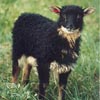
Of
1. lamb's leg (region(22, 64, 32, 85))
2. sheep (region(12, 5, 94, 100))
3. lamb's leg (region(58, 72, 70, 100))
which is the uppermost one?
sheep (region(12, 5, 94, 100))

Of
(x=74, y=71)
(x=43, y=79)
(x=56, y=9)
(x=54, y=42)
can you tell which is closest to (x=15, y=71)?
(x=43, y=79)

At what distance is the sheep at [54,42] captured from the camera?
859cm

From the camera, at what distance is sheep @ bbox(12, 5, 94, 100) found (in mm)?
8587

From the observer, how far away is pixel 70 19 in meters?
8.47

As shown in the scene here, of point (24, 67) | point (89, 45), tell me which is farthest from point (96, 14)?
point (24, 67)

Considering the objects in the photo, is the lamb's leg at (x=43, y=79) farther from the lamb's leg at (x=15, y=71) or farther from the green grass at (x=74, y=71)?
the lamb's leg at (x=15, y=71)

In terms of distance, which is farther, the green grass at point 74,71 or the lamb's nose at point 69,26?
the green grass at point 74,71

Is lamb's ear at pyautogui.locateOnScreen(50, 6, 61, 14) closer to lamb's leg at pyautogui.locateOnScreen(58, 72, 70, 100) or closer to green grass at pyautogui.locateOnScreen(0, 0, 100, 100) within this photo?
lamb's leg at pyautogui.locateOnScreen(58, 72, 70, 100)

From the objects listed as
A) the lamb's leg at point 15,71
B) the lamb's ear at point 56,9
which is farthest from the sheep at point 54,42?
the lamb's leg at point 15,71

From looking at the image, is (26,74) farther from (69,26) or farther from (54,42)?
(69,26)

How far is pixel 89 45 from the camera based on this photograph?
10.7m

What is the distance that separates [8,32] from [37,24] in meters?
2.17

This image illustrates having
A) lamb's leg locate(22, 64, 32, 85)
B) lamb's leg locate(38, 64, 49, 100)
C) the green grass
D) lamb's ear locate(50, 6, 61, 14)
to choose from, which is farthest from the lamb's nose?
lamb's leg locate(22, 64, 32, 85)

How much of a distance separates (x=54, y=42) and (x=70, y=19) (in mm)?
468
